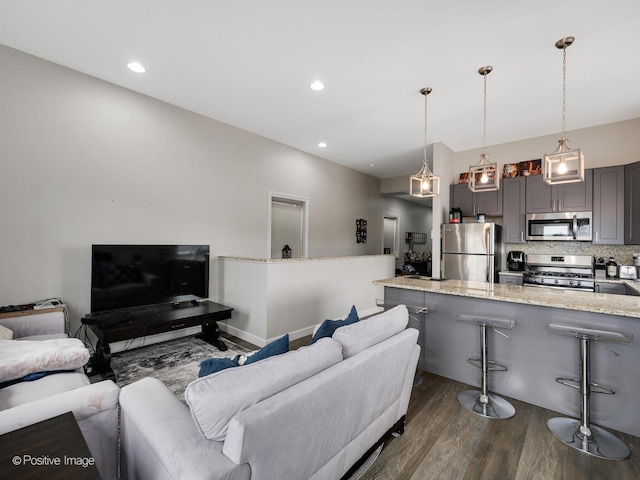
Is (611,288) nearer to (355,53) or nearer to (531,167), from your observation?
(531,167)

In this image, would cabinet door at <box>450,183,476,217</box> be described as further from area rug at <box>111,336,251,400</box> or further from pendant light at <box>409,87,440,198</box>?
area rug at <box>111,336,251,400</box>

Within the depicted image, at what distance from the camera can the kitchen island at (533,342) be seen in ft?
6.96

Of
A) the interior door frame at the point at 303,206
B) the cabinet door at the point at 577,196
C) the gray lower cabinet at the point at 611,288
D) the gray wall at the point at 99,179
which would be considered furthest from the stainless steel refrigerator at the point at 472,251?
the gray wall at the point at 99,179

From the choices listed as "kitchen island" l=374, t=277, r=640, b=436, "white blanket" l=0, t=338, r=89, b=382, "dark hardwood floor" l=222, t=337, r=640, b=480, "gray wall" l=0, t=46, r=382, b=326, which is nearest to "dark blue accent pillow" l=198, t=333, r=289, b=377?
"dark hardwood floor" l=222, t=337, r=640, b=480

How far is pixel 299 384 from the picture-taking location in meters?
1.26

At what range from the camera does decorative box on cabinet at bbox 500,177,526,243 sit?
181 inches

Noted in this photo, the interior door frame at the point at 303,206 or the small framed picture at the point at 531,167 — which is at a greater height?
the small framed picture at the point at 531,167

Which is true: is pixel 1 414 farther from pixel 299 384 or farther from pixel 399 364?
pixel 399 364

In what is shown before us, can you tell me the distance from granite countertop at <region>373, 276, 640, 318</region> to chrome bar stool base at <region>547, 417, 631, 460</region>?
87 centimetres

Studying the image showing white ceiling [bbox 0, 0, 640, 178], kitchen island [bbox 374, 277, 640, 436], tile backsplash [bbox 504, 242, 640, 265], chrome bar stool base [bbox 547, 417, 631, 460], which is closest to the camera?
chrome bar stool base [bbox 547, 417, 631, 460]

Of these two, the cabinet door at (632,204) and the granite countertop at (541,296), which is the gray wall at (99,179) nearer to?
the granite countertop at (541,296)

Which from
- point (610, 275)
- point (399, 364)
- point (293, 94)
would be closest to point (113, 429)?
point (399, 364)

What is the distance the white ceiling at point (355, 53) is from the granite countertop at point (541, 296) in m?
2.13

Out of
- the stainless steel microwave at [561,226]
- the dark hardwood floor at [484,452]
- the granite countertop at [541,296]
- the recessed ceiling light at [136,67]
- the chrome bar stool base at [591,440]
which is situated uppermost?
the recessed ceiling light at [136,67]
